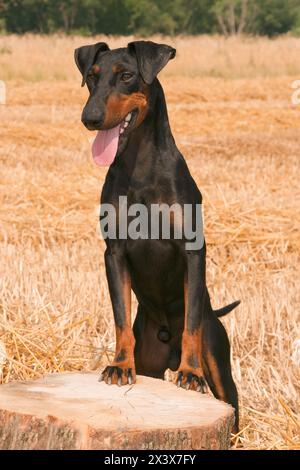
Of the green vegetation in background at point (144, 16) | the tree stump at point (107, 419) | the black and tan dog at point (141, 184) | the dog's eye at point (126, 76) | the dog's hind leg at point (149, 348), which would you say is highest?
the green vegetation in background at point (144, 16)

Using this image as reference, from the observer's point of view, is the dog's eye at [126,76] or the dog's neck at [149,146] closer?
the dog's eye at [126,76]

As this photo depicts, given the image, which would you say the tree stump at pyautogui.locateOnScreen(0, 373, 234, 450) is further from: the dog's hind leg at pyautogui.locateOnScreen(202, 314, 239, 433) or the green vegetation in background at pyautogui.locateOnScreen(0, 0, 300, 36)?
the green vegetation in background at pyautogui.locateOnScreen(0, 0, 300, 36)

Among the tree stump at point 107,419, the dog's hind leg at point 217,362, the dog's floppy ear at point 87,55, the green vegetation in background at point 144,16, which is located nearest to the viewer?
the tree stump at point 107,419

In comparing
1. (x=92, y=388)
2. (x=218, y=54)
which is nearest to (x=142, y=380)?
(x=92, y=388)

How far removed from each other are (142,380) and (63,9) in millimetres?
37981

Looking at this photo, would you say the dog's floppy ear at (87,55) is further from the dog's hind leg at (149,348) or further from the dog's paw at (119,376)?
the dog's paw at (119,376)

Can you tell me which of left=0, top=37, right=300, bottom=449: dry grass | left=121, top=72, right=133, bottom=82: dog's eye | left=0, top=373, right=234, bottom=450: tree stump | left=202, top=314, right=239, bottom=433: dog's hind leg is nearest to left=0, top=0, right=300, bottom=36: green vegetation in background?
left=0, top=37, right=300, bottom=449: dry grass

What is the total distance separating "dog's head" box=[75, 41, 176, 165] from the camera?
4.03 m

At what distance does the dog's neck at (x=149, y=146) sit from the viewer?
4.36m

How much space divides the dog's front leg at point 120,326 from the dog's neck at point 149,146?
14.8 inches

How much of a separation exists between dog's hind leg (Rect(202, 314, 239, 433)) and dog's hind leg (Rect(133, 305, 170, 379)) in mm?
198

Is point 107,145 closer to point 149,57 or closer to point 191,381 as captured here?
point 149,57

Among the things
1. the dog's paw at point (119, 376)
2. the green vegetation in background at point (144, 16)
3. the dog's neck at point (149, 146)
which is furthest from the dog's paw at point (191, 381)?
the green vegetation in background at point (144, 16)

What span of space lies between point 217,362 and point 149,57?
1450mm
